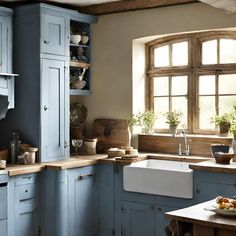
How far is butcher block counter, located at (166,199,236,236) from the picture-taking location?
10.5ft

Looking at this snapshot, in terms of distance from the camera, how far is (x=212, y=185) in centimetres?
486

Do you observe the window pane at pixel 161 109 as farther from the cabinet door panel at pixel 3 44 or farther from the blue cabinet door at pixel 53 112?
the cabinet door panel at pixel 3 44

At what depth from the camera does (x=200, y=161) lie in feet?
17.8

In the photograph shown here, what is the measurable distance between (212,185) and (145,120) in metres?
1.52

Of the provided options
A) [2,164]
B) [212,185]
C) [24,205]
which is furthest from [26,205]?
[212,185]

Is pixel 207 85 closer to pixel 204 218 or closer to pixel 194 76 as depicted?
pixel 194 76

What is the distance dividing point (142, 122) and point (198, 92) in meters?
0.74

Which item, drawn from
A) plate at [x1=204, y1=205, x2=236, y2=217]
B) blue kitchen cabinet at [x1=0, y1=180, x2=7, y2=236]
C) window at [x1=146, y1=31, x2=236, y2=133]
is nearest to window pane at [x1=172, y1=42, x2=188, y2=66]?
window at [x1=146, y1=31, x2=236, y2=133]

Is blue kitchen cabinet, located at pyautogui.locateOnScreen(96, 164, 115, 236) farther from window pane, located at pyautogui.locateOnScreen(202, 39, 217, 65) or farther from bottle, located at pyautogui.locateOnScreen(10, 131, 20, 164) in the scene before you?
window pane, located at pyautogui.locateOnScreen(202, 39, 217, 65)

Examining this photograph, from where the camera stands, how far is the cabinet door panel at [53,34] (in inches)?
219

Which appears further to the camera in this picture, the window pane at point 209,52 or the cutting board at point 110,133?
the cutting board at point 110,133

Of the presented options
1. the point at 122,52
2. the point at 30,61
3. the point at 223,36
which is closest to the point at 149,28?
the point at 122,52

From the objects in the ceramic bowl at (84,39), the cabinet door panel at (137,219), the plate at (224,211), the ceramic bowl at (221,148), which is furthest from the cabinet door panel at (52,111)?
the plate at (224,211)

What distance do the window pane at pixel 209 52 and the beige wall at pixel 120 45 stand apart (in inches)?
12.2
